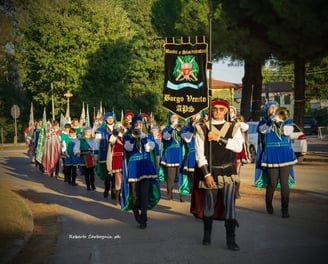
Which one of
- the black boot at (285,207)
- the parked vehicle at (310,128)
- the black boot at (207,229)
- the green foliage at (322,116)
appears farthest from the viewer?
the green foliage at (322,116)

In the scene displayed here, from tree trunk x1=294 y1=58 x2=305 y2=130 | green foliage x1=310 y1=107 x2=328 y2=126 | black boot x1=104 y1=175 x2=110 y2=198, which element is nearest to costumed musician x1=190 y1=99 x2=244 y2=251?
black boot x1=104 y1=175 x2=110 y2=198

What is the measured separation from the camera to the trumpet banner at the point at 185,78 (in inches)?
568

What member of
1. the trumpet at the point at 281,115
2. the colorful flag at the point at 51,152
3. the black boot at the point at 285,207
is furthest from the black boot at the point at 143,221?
the colorful flag at the point at 51,152

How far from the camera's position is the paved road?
682cm

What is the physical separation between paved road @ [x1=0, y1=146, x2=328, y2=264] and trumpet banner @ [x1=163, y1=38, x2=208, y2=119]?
2821 millimetres

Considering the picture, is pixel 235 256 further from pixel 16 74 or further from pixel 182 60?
pixel 16 74

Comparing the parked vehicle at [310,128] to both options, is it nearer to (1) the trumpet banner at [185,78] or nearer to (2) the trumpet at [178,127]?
(1) the trumpet banner at [185,78]

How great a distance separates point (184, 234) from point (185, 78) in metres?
7.23

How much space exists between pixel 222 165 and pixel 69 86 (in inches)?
1540

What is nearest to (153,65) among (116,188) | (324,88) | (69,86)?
(69,86)

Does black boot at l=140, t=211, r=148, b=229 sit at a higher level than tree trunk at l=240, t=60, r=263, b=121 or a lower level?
lower

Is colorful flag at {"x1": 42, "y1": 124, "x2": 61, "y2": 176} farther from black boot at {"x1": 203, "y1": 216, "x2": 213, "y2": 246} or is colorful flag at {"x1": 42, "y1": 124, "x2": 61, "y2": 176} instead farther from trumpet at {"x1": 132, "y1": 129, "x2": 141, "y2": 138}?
black boot at {"x1": 203, "y1": 216, "x2": 213, "y2": 246}

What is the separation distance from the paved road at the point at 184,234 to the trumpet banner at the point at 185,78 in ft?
9.26

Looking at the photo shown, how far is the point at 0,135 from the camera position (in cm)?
5034
